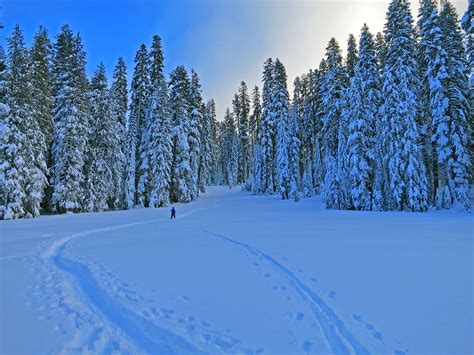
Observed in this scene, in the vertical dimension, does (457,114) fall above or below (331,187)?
above

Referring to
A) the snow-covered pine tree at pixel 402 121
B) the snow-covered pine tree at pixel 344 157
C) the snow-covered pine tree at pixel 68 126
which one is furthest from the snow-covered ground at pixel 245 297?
the snow-covered pine tree at pixel 68 126

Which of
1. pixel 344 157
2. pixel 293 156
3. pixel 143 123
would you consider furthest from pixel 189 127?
pixel 344 157

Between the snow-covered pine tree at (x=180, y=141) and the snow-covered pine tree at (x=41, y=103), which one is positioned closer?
the snow-covered pine tree at (x=41, y=103)

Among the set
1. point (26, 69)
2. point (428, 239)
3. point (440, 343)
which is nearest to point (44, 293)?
point (440, 343)

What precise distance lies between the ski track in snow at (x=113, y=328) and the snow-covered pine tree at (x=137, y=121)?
28.2 m

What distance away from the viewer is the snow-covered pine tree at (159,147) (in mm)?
35062

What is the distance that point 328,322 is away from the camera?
5.42 meters

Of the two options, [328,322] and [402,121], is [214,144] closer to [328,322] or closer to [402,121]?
[402,121]

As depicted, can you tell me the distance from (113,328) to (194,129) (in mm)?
39306

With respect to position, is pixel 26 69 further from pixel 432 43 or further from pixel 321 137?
pixel 432 43

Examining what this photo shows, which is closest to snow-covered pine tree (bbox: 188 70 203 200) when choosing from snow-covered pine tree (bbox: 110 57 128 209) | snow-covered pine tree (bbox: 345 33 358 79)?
snow-covered pine tree (bbox: 110 57 128 209)

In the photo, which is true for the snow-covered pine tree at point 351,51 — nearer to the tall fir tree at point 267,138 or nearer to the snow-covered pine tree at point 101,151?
the tall fir tree at point 267,138

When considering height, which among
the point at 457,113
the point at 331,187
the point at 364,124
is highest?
the point at 457,113

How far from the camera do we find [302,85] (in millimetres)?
54500
